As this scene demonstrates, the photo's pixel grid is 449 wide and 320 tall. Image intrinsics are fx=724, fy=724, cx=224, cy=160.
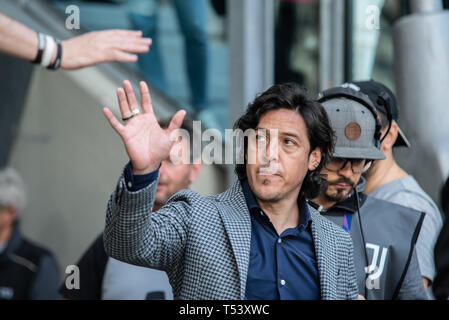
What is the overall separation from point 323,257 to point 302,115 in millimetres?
492

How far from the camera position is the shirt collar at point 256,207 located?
7.64 ft

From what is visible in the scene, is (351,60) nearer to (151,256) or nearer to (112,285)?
(112,285)

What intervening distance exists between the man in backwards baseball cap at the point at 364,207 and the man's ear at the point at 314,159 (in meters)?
0.21

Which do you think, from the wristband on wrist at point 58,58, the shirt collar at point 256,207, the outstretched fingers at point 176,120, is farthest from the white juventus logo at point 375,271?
the wristband on wrist at point 58,58

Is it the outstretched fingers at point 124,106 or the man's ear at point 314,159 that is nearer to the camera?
the outstretched fingers at point 124,106

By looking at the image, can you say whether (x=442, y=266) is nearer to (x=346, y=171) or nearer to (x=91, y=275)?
(x=346, y=171)

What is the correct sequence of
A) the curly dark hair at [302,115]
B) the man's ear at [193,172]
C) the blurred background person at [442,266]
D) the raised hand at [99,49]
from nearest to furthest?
the blurred background person at [442,266] → the curly dark hair at [302,115] → the raised hand at [99,49] → the man's ear at [193,172]

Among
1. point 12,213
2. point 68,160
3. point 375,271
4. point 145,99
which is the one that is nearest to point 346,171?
point 375,271

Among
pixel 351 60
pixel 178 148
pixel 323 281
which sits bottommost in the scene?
pixel 323 281

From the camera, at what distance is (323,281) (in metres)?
2.23

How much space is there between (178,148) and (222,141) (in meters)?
1.79

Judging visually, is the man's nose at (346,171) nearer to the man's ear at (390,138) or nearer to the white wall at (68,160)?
the man's ear at (390,138)
